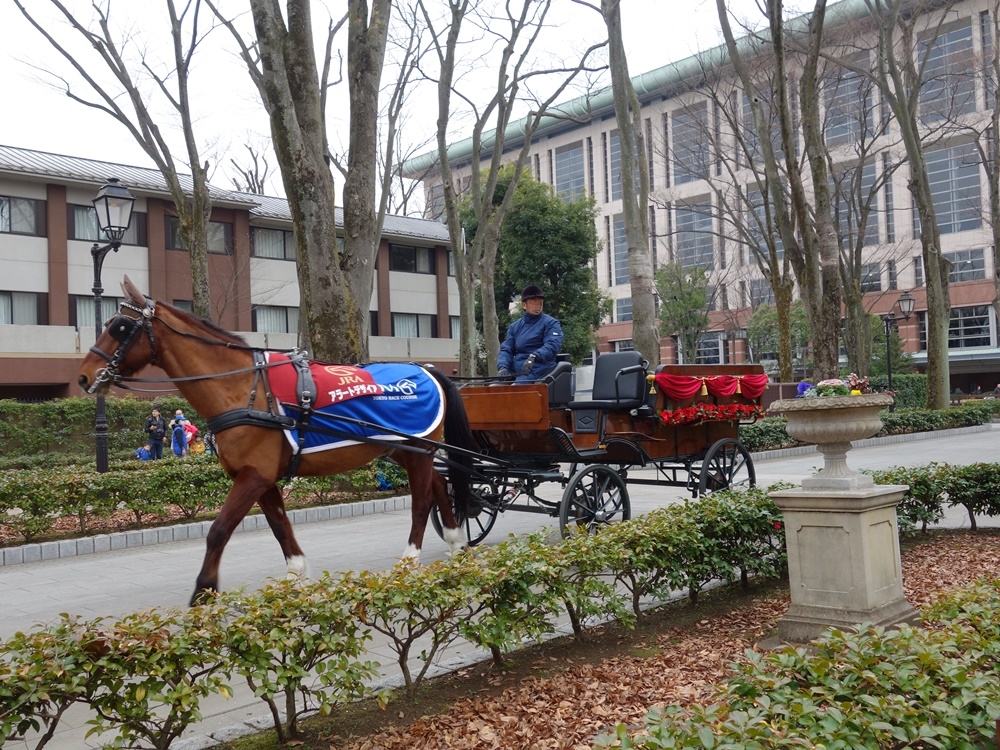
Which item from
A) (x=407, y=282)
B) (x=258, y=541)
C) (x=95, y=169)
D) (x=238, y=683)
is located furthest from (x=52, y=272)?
(x=238, y=683)

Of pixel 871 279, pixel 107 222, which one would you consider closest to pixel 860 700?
pixel 107 222

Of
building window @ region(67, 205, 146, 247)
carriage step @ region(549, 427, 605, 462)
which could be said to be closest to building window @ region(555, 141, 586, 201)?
building window @ region(67, 205, 146, 247)

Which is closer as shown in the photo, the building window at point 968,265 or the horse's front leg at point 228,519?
the horse's front leg at point 228,519

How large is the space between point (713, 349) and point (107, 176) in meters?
45.9

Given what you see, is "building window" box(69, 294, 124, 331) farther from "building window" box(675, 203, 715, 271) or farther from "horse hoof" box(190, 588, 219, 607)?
"building window" box(675, 203, 715, 271)

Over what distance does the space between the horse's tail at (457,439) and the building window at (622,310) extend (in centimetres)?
6075

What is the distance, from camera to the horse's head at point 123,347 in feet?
19.4

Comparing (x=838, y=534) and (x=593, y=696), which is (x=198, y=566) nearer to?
(x=593, y=696)

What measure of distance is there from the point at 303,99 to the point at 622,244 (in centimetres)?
5402

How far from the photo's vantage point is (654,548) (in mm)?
5941

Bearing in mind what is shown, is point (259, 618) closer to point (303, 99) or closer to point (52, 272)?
point (303, 99)

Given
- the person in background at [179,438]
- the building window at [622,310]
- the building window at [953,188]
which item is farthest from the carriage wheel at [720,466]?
the building window at [622,310]

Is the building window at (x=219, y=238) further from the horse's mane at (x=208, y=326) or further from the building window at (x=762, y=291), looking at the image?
the building window at (x=762, y=291)

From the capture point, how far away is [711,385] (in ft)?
31.0
